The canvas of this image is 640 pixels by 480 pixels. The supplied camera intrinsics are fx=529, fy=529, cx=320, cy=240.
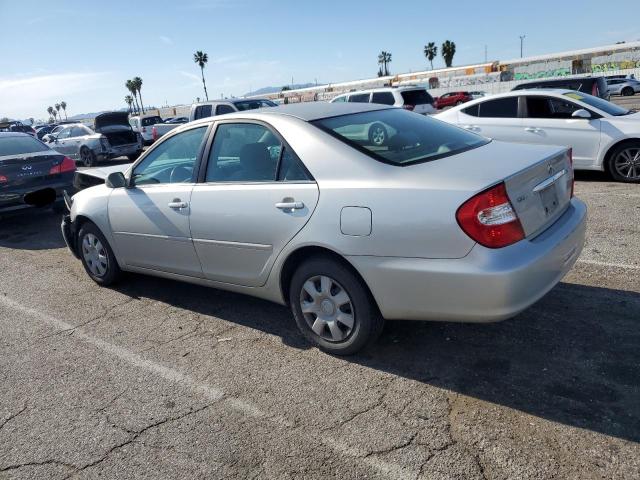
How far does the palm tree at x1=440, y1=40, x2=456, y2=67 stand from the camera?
92181 millimetres

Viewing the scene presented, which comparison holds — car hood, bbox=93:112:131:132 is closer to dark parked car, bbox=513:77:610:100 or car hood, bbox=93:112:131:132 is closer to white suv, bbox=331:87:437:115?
white suv, bbox=331:87:437:115

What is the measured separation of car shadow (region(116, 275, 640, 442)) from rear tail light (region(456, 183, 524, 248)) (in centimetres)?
86

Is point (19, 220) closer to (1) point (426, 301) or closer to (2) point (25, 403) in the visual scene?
(2) point (25, 403)

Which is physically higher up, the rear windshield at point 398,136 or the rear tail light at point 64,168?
the rear windshield at point 398,136

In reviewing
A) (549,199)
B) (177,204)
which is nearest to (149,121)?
(177,204)

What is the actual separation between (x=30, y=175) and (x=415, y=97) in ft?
33.4

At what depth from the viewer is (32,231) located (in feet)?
27.7

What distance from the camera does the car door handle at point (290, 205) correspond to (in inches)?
131

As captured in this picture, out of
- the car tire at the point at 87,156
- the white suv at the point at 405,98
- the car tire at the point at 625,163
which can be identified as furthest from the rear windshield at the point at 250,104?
the car tire at the point at 625,163

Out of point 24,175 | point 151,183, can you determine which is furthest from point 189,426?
point 24,175

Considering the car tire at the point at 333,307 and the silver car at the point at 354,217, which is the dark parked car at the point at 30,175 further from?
the car tire at the point at 333,307

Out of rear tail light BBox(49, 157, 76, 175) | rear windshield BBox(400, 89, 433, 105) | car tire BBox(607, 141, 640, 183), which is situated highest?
rear windshield BBox(400, 89, 433, 105)

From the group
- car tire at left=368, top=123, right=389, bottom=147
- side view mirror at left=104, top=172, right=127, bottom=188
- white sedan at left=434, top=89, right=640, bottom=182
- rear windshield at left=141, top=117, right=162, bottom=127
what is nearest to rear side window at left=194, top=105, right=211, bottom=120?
white sedan at left=434, top=89, right=640, bottom=182

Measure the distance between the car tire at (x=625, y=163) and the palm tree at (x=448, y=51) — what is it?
302 ft
